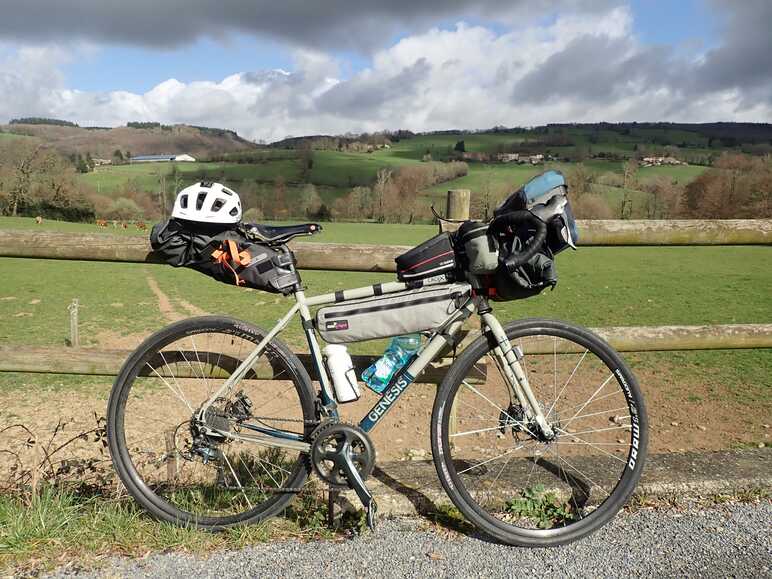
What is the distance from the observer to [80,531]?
276 cm

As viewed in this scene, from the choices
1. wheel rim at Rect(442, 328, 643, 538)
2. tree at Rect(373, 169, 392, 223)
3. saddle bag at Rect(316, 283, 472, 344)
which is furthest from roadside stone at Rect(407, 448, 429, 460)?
tree at Rect(373, 169, 392, 223)

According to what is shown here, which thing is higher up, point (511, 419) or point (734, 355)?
point (511, 419)

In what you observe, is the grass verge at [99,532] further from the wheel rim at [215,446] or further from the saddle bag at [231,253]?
the saddle bag at [231,253]

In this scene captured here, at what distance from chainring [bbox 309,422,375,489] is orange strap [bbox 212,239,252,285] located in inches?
31.3

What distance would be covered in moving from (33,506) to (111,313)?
15.1 m

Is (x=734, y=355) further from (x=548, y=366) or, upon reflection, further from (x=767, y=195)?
(x=767, y=195)

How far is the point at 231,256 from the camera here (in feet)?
9.18

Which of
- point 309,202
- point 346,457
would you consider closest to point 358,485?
point 346,457

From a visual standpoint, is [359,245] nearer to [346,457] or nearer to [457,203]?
[457,203]

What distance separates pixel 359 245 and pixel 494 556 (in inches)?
67.7

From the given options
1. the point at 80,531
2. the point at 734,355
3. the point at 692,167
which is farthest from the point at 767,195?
the point at 692,167

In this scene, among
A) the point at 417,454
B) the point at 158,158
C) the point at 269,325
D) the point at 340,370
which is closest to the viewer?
the point at 340,370

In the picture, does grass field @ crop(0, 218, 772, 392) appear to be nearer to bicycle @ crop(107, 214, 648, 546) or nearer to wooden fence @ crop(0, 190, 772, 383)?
wooden fence @ crop(0, 190, 772, 383)

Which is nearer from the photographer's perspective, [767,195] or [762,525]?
[762,525]
